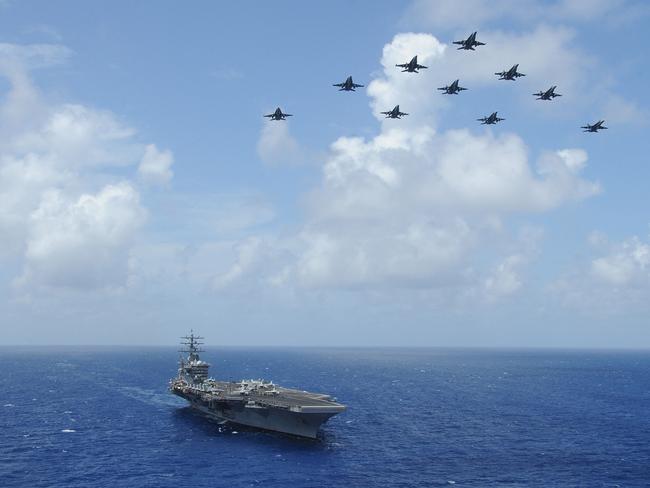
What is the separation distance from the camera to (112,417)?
251 feet

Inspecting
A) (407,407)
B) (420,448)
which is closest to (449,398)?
(407,407)

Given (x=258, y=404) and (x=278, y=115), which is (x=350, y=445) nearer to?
(x=258, y=404)

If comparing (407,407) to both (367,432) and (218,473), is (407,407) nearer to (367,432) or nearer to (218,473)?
(367,432)

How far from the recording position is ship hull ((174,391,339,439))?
60.8 meters

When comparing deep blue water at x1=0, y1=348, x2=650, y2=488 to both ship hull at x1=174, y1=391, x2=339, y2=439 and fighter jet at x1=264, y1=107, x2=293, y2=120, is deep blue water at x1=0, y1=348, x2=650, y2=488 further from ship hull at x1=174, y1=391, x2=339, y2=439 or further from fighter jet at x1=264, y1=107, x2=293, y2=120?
fighter jet at x1=264, y1=107, x2=293, y2=120

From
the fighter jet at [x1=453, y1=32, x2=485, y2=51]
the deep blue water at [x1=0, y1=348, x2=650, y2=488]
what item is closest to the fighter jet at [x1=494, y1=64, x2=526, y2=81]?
the fighter jet at [x1=453, y1=32, x2=485, y2=51]

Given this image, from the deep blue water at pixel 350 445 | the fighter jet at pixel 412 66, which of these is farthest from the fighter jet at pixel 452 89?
the deep blue water at pixel 350 445

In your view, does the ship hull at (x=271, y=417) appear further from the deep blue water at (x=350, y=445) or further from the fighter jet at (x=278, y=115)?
the fighter jet at (x=278, y=115)

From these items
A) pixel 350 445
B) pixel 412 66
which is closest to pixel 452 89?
pixel 412 66

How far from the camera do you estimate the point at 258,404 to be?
66812mm

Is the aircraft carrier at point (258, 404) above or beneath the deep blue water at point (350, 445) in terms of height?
above

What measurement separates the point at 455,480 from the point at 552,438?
2274 cm

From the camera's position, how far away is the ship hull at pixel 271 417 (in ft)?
200

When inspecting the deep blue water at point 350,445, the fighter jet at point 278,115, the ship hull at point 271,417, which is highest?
the fighter jet at point 278,115
